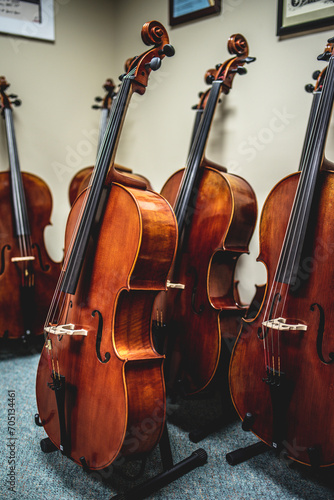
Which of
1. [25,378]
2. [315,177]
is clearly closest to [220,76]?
[315,177]

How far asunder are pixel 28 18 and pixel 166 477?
10.6 ft

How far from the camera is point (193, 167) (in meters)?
2.10

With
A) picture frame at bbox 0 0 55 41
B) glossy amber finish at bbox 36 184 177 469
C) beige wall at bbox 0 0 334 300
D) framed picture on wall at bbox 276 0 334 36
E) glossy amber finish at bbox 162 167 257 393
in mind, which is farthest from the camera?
picture frame at bbox 0 0 55 41

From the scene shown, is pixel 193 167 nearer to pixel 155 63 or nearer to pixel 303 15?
pixel 155 63

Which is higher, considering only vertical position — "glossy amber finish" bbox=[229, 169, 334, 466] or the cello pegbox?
the cello pegbox

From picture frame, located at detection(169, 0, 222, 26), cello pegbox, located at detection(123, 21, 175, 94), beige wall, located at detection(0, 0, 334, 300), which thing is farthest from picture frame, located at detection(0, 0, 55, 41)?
cello pegbox, located at detection(123, 21, 175, 94)

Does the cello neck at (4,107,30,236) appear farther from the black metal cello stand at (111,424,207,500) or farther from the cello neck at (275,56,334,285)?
the cello neck at (275,56,334,285)

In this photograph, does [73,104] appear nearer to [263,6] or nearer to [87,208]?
[263,6]

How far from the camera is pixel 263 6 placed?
8.03 ft

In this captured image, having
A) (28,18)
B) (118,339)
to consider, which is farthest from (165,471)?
(28,18)

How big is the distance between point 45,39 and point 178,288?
2.42 m

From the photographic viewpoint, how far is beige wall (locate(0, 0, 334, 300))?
2.40m

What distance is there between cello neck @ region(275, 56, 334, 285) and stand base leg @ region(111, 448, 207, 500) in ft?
2.66

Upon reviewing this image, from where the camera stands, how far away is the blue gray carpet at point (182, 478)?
152 centimetres
